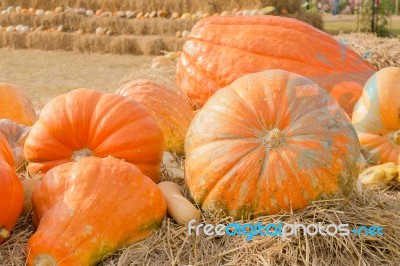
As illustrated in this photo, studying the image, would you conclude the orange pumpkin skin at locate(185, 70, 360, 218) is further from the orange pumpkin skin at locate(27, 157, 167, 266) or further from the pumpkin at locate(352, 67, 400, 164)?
the pumpkin at locate(352, 67, 400, 164)

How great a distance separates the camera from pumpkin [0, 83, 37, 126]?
3.62 metres

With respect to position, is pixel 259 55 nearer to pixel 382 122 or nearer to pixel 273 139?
pixel 382 122

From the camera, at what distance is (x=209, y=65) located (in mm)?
3889

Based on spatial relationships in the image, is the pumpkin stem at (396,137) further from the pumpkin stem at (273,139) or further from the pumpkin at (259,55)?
the pumpkin stem at (273,139)

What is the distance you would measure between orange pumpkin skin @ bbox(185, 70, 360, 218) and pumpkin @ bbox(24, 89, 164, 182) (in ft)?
0.87

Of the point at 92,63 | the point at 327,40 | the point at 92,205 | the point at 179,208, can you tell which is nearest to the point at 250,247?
the point at 179,208

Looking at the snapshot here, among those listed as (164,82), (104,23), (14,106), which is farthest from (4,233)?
(104,23)

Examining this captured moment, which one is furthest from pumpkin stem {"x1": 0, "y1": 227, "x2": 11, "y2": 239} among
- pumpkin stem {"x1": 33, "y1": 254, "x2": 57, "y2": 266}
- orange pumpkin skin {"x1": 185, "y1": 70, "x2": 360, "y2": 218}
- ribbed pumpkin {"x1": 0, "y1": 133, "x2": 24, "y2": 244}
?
orange pumpkin skin {"x1": 185, "y1": 70, "x2": 360, "y2": 218}

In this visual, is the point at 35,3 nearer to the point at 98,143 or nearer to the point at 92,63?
the point at 92,63

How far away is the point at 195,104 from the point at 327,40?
3.27 ft

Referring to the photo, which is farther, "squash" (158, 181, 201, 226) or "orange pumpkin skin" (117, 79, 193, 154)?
"orange pumpkin skin" (117, 79, 193, 154)

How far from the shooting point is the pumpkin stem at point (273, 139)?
2.33 meters

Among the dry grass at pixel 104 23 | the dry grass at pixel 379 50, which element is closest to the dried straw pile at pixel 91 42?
the dry grass at pixel 104 23

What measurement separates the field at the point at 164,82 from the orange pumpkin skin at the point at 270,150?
0.07m
